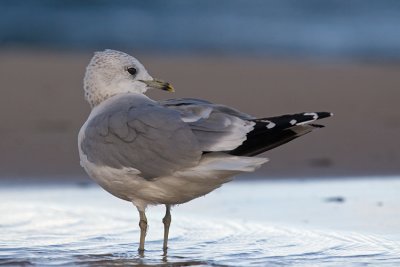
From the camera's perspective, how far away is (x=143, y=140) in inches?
201

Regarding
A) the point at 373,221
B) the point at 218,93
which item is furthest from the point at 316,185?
the point at 218,93

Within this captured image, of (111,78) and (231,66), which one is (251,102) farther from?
(111,78)

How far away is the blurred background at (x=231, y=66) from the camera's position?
26.8ft

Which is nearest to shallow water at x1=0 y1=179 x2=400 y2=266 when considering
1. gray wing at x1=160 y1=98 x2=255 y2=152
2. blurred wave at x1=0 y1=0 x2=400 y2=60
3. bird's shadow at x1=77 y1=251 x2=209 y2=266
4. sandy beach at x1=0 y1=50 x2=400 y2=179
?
bird's shadow at x1=77 y1=251 x2=209 y2=266

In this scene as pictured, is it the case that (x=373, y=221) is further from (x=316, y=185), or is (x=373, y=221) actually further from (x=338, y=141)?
(x=338, y=141)

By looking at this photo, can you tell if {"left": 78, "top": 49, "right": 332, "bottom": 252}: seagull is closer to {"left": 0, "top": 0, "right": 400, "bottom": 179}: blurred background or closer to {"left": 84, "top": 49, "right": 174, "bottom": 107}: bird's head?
{"left": 84, "top": 49, "right": 174, "bottom": 107}: bird's head

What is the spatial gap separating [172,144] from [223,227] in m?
0.96

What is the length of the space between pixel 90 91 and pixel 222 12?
14551 mm

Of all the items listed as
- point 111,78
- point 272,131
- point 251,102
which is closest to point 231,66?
point 251,102

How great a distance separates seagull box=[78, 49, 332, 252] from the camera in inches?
194

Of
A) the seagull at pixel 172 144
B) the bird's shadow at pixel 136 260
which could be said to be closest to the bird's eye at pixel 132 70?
the seagull at pixel 172 144

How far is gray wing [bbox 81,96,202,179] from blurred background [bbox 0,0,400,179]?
236 centimetres

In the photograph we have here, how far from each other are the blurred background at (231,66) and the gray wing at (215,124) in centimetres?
242

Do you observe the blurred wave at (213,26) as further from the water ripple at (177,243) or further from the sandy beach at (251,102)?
the water ripple at (177,243)
